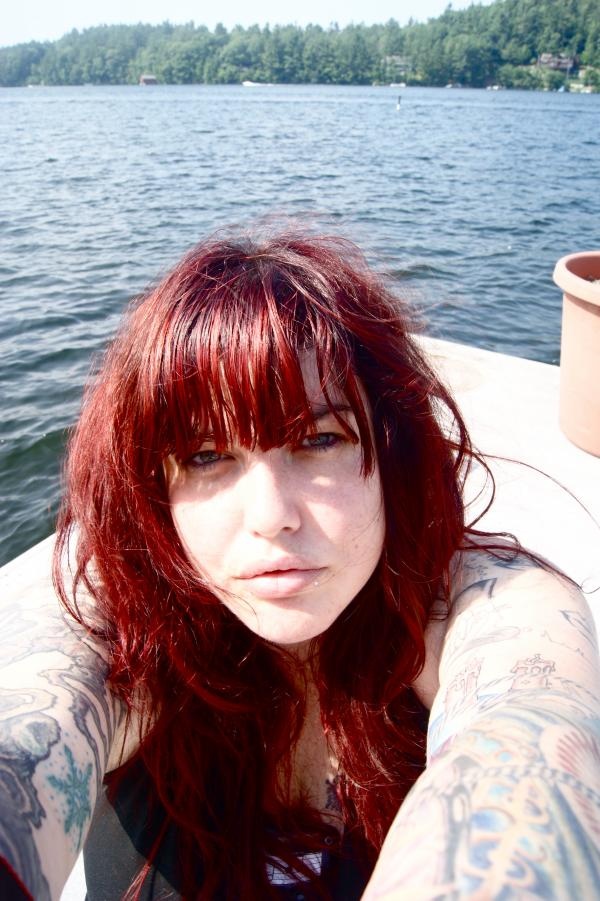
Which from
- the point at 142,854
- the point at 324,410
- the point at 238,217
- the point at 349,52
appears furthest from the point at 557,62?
the point at 142,854

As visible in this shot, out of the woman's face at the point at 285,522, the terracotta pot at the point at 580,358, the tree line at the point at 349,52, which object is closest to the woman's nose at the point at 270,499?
the woman's face at the point at 285,522

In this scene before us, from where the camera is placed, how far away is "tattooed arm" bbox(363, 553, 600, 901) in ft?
2.01

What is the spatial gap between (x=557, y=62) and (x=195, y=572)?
318ft

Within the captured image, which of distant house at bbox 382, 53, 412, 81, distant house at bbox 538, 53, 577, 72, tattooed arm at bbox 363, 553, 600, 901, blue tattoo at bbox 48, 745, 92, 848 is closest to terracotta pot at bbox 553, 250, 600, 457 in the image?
tattooed arm at bbox 363, 553, 600, 901

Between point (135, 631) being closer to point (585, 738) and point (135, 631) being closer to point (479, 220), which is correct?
point (585, 738)

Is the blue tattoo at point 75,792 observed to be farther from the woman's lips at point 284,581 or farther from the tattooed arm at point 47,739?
the woman's lips at point 284,581

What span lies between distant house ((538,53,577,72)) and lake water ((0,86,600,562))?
5372 centimetres

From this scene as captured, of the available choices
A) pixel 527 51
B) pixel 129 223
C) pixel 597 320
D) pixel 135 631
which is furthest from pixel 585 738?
pixel 527 51

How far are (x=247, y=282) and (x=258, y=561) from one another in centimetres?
45

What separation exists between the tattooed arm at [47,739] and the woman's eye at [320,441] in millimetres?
542

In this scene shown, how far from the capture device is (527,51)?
82.5 metres

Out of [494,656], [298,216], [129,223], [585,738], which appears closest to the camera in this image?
[585,738]

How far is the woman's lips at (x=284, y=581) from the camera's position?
3.65ft

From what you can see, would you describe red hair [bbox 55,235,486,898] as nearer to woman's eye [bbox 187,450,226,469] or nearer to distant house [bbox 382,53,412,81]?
woman's eye [bbox 187,450,226,469]
